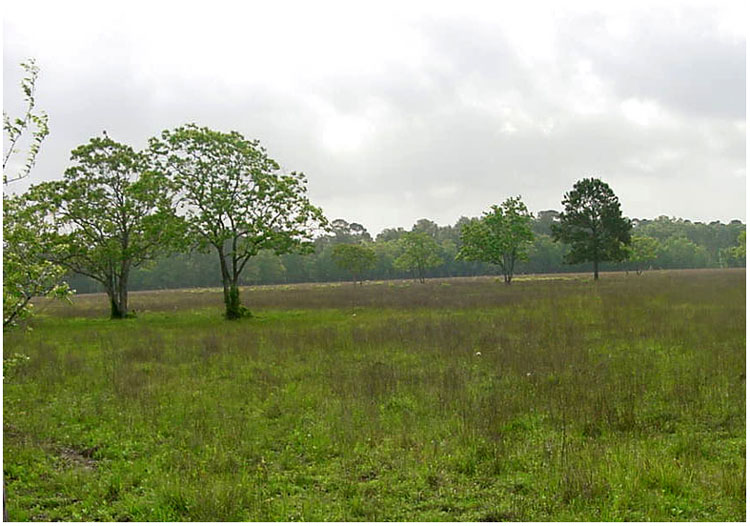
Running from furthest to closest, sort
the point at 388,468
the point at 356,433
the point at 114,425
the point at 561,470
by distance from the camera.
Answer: the point at 114,425 → the point at 356,433 → the point at 388,468 → the point at 561,470

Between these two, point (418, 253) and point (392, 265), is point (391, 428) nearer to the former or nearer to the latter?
point (418, 253)

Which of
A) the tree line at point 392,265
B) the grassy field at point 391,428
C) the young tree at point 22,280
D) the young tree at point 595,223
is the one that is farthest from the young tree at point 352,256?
the young tree at point 22,280

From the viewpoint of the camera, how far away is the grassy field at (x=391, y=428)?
233 inches

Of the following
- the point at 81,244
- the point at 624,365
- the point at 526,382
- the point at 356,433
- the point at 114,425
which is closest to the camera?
the point at 356,433

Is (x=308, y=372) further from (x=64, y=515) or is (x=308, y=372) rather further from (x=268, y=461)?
(x=64, y=515)

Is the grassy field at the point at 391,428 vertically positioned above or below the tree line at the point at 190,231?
below

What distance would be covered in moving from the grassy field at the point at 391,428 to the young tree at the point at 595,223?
37407 mm

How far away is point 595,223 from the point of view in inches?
2122

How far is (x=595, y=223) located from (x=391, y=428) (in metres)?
50.4

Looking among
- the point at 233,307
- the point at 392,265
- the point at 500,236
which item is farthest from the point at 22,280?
the point at 392,265

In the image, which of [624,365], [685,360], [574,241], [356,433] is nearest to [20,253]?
[356,433]

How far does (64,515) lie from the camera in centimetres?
596

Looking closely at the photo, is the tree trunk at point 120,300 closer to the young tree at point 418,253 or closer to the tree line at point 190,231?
the tree line at point 190,231

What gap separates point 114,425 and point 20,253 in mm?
3053
